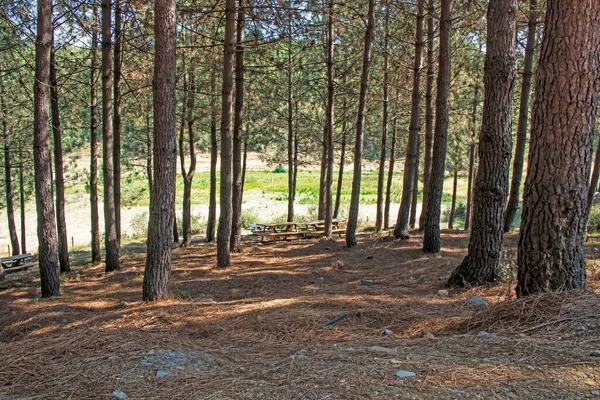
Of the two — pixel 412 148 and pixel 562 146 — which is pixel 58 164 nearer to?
pixel 412 148

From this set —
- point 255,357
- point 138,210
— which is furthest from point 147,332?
point 138,210

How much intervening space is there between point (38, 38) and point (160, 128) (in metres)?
4.13

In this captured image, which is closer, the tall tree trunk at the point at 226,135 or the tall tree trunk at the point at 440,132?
the tall tree trunk at the point at 440,132

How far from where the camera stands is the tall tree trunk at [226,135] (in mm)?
10562

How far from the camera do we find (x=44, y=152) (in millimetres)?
8945

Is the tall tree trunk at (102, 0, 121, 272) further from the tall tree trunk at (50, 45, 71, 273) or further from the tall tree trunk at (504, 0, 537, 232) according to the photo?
the tall tree trunk at (504, 0, 537, 232)

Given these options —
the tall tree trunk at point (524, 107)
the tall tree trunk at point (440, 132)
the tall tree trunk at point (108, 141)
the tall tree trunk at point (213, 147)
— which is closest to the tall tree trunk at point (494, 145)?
the tall tree trunk at point (440, 132)

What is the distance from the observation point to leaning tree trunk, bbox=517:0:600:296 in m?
4.39

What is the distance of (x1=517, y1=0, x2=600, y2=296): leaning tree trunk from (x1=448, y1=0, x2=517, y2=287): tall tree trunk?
6.02ft

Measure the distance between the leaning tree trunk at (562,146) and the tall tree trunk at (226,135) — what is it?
7.43m

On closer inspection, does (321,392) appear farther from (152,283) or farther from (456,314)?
(152,283)

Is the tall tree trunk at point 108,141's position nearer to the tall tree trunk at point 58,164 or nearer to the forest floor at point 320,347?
the tall tree trunk at point 58,164

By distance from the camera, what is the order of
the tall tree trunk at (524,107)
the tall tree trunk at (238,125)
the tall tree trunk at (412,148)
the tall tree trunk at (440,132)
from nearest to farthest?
the tall tree trunk at (440,132) → the tall tree trunk at (238,125) → the tall tree trunk at (524,107) → the tall tree trunk at (412,148)

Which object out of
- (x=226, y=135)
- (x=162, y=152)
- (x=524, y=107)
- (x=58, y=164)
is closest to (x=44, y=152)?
(x=162, y=152)
